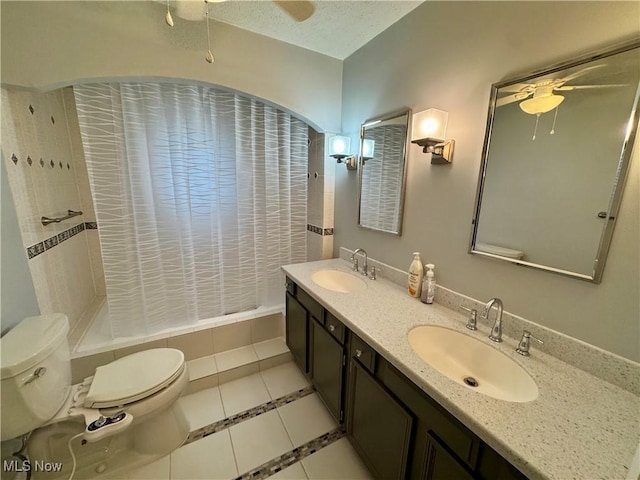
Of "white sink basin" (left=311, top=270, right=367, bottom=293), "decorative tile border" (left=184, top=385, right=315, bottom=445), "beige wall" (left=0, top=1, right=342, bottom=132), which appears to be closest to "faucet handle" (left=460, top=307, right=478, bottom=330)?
"white sink basin" (left=311, top=270, right=367, bottom=293)

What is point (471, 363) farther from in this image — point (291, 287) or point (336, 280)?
point (291, 287)

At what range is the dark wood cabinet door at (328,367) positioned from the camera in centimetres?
137

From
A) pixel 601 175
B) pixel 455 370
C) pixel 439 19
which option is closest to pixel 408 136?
pixel 439 19

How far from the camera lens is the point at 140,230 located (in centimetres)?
171

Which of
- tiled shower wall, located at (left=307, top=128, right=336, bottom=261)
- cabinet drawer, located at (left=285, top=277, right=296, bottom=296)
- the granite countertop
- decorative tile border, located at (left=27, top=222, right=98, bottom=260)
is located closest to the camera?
the granite countertop

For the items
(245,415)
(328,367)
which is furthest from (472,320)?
(245,415)

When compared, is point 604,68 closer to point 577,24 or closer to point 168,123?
point 577,24

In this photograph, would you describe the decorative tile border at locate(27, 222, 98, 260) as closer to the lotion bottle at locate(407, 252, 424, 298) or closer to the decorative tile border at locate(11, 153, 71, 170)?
the decorative tile border at locate(11, 153, 71, 170)

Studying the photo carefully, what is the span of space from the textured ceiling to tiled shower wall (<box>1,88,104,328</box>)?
3.68 ft

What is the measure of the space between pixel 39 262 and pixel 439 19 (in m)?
2.55

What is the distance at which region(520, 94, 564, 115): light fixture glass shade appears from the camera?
92 centimetres

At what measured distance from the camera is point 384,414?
105cm

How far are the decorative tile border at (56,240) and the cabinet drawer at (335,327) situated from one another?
1.65 m

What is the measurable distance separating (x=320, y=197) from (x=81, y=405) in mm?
1903
